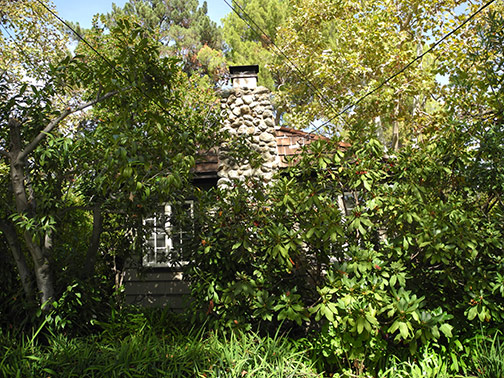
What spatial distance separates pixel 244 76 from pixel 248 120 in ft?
2.79

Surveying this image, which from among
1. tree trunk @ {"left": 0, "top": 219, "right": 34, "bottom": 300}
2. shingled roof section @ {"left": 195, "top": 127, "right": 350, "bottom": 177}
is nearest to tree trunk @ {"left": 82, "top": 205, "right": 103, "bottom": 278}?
tree trunk @ {"left": 0, "top": 219, "right": 34, "bottom": 300}

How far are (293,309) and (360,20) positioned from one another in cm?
1162

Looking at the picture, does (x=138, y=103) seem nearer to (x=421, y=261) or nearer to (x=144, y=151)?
(x=144, y=151)

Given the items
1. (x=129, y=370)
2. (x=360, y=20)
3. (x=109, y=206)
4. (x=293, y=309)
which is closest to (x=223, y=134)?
(x=109, y=206)

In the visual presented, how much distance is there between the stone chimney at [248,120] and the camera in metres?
7.11

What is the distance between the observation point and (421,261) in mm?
5199

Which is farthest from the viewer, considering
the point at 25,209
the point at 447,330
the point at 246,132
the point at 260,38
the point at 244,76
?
the point at 260,38

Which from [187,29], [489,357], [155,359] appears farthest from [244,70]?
[187,29]

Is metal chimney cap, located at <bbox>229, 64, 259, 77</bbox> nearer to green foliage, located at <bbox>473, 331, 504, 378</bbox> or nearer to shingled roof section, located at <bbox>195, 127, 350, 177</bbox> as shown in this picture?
shingled roof section, located at <bbox>195, 127, 350, 177</bbox>

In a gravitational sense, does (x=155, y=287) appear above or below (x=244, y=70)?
below

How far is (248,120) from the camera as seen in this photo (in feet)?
24.3

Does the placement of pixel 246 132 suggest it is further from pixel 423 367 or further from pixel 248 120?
pixel 423 367

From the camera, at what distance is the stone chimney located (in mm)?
7114

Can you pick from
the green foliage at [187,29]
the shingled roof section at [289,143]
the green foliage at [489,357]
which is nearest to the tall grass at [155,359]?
the green foliage at [489,357]
